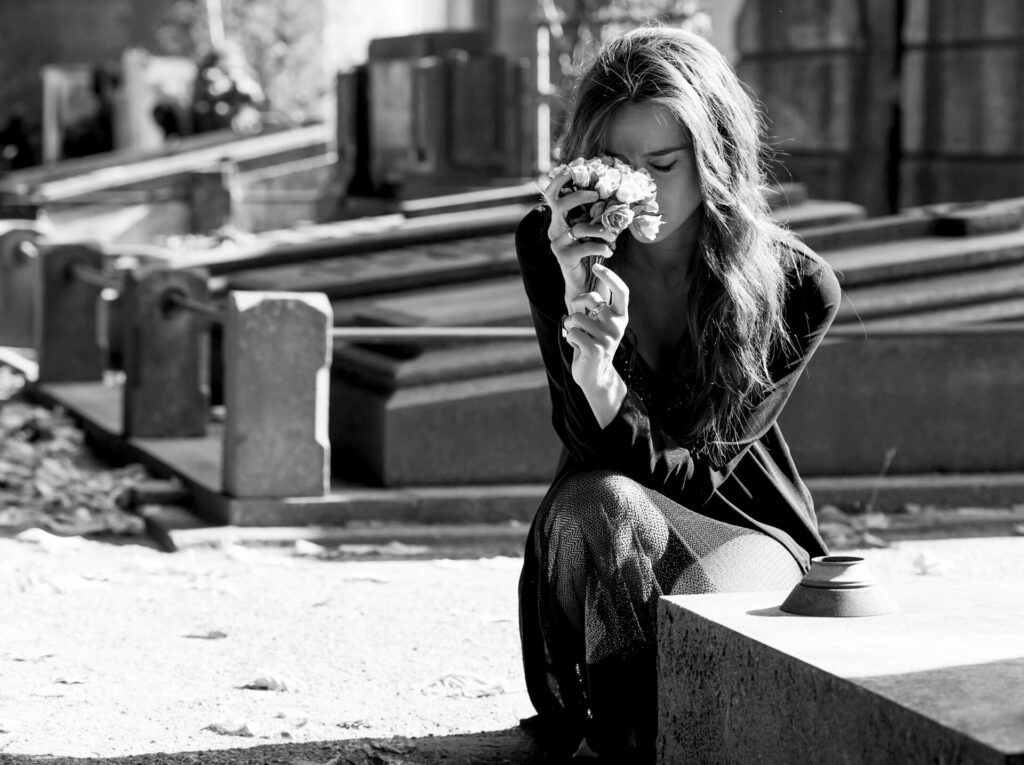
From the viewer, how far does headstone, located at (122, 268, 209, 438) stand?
27.8ft

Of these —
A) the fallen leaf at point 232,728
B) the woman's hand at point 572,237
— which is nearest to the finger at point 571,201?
the woman's hand at point 572,237

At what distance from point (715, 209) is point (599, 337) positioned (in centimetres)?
45

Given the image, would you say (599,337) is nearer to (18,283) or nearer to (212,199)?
(18,283)

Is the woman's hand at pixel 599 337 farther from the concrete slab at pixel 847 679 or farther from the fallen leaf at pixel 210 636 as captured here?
the fallen leaf at pixel 210 636

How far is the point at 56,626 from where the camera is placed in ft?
18.5

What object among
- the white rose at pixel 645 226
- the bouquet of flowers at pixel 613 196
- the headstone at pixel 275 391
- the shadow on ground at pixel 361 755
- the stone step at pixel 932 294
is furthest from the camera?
the stone step at pixel 932 294

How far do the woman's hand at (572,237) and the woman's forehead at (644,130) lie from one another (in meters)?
0.23

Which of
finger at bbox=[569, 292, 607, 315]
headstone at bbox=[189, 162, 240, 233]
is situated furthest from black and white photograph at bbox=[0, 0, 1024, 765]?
headstone at bbox=[189, 162, 240, 233]

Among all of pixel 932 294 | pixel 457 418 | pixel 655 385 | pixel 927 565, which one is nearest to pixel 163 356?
pixel 457 418

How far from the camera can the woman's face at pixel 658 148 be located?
3.75 metres

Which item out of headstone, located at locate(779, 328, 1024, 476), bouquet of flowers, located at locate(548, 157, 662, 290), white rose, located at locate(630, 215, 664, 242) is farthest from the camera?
headstone, located at locate(779, 328, 1024, 476)

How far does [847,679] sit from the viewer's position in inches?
113

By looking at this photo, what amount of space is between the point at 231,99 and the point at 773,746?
20924 millimetres

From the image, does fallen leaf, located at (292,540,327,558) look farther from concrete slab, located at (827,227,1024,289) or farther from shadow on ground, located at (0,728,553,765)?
concrete slab, located at (827,227,1024,289)
